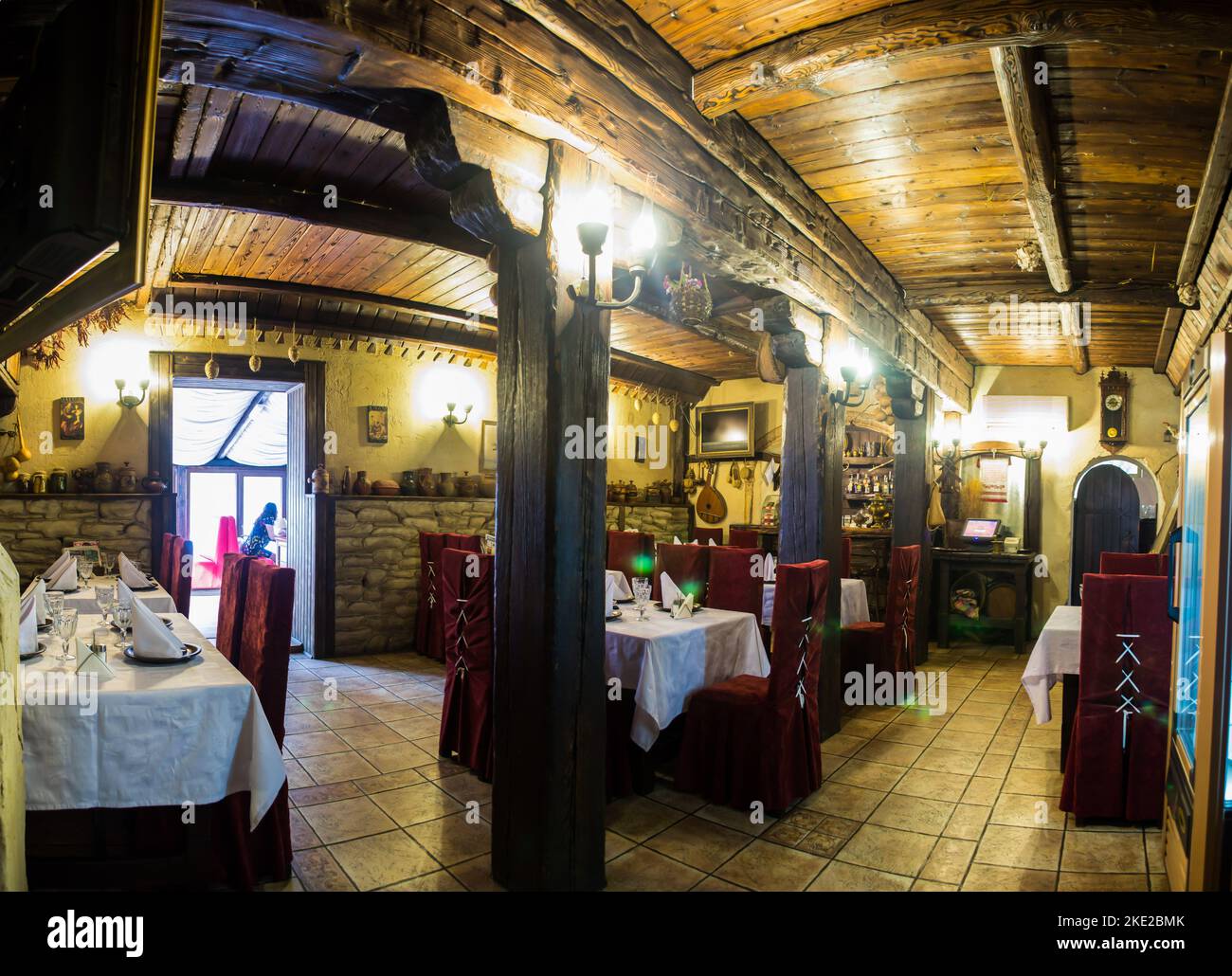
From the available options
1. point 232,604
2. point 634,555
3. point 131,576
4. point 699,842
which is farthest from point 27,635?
point 634,555

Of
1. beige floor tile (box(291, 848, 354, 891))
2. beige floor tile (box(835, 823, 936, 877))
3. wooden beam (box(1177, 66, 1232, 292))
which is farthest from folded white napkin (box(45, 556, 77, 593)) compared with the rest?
wooden beam (box(1177, 66, 1232, 292))

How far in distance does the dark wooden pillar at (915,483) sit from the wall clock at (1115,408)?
2261mm

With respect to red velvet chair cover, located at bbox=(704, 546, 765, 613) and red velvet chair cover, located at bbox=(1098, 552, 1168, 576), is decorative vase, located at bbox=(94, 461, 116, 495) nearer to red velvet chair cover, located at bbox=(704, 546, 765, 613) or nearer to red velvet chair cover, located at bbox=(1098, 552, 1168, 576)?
red velvet chair cover, located at bbox=(704, 546, 765, 613)

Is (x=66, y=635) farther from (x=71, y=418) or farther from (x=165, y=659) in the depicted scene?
(x=71, y=418)

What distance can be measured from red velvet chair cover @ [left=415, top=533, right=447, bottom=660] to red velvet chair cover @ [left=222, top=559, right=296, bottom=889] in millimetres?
3171

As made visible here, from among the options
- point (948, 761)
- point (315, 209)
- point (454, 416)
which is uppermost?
point (315, 209)

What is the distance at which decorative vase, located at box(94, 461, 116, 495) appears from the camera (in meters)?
5.14

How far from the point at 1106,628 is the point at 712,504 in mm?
6001

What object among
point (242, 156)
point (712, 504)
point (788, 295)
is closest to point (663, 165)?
point (788, 295)

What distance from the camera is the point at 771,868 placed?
2.67 m

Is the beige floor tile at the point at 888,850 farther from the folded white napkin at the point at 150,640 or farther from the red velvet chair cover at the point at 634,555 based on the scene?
the red velvet chair cover at the point at 634,555

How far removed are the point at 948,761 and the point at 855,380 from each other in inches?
94.3

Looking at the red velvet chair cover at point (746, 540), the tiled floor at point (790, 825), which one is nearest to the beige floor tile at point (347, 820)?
the tiled floor at point (790, 825)

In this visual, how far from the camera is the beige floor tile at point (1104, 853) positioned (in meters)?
2.77
